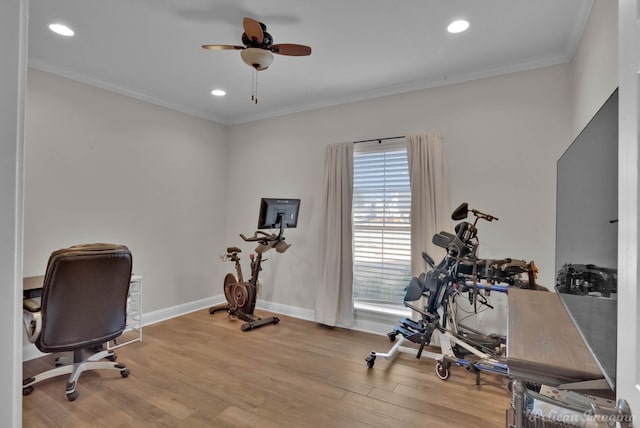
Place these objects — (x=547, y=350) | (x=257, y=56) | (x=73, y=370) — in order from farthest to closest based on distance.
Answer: (x=73, y=370) < (x=257, y=56) < (x=547, y=350)

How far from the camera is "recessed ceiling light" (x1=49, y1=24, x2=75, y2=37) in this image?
7.77 ft

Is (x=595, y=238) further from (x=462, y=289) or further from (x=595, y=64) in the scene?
(x=462, y=289)

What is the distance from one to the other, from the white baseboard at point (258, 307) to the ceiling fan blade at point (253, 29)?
311 cm

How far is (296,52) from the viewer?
2.33m

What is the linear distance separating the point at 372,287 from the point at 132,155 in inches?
129

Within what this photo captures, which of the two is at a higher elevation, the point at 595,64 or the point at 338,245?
the point at 595,64

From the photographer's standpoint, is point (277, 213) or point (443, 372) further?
point (277, 213)

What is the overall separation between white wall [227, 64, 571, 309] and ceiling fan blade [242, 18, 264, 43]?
5.95ft

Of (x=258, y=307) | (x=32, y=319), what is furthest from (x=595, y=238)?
(x=258, y=307)

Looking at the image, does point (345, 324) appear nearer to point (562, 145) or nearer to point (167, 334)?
point (167, 334)

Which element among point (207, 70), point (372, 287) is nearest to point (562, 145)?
point (372, 287)

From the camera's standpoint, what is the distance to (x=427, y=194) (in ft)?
10.6

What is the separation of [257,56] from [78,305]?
7.39 ft

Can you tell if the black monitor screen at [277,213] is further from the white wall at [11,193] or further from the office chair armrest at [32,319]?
the white wall at [11,193]
